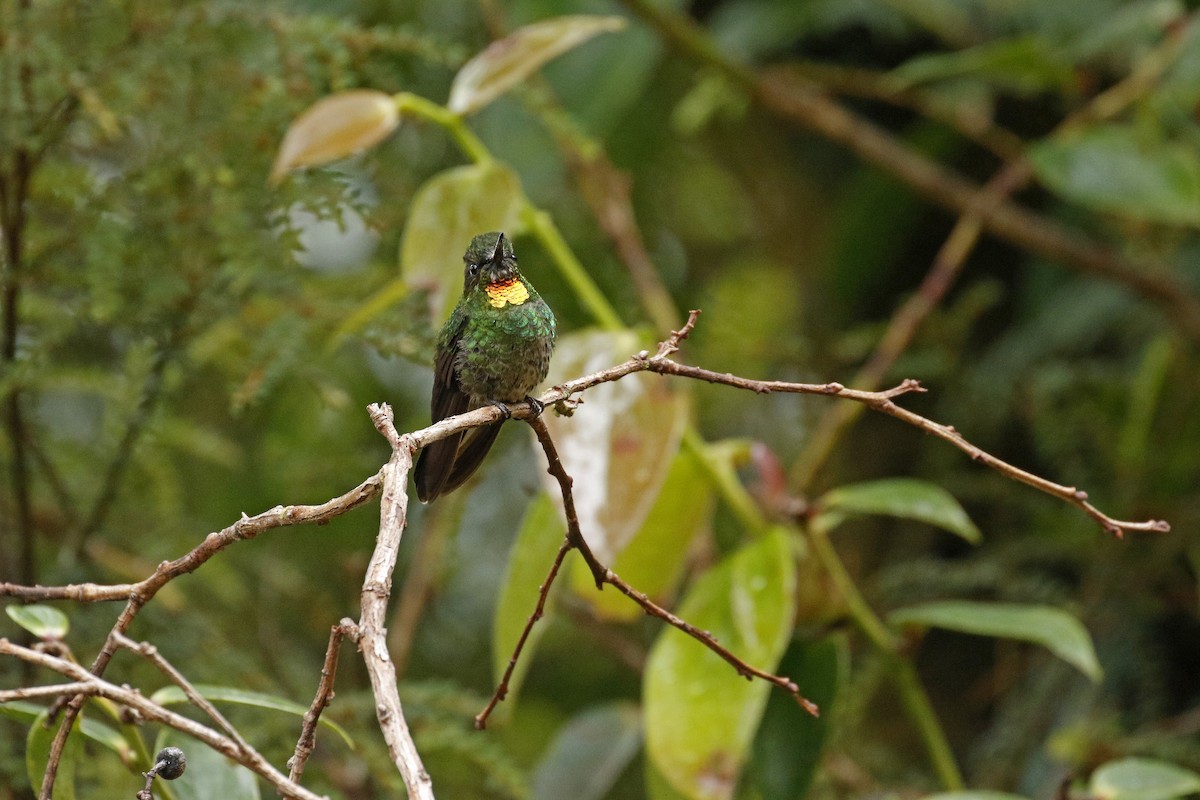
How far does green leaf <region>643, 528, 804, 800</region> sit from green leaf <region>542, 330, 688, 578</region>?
191 millimetres

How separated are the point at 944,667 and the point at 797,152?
4.75 ft

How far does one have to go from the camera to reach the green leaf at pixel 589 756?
7.29 ft

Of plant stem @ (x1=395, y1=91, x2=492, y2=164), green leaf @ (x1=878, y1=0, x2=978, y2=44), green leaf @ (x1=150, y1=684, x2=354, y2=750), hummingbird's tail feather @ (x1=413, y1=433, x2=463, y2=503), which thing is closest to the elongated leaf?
plant stem @ (x1=395, y1=91, x2=492, y2=164)

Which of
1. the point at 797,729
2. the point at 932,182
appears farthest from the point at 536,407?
the point at 932,182

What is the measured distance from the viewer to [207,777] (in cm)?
139

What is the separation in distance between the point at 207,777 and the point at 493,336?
614 mm

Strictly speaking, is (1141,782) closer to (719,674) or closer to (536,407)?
(719,674)

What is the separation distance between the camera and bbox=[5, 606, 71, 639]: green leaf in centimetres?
122

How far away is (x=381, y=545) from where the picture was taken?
0.87 m

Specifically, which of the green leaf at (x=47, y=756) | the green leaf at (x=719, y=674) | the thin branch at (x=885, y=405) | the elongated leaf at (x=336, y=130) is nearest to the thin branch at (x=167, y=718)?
the green leaf at (x=47, y=756)

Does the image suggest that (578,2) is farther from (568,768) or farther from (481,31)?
(568,768)

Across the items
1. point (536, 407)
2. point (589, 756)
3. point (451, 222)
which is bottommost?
point (589, 756)

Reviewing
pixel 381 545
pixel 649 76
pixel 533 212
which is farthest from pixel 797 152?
pixel 381 545

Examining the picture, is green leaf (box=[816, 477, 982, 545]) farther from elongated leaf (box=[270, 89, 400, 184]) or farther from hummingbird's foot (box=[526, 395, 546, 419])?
elongated leaf (box=[270, 89, 400, 184])
